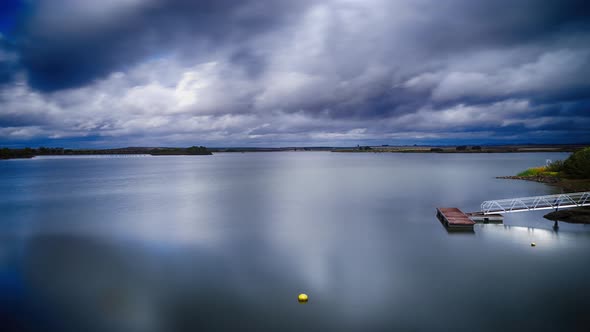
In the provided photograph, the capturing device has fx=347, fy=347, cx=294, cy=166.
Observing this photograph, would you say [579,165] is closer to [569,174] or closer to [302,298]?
[569,174]

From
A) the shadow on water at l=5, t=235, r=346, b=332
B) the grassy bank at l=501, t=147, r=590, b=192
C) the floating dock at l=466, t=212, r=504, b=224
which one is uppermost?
the grassy bank at l=501, t=147, r=590, b=192

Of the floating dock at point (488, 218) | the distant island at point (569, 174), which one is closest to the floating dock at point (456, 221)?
the floating dock at point (488, 218)

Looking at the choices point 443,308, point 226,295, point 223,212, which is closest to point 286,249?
point 226,295

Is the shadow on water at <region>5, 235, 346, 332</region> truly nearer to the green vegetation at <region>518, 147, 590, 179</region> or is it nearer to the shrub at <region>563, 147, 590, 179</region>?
the shrub at <region>563, 147, 590, 179</region>

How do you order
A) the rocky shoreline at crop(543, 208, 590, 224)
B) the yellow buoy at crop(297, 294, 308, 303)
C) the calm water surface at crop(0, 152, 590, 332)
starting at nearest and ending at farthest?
the calm water surface at crop(0, 152, 590, 332)
the yellow buoy at crop(297, 294, 308, 303)
the rocky shoreline at crop(543, 208, 590, 224)

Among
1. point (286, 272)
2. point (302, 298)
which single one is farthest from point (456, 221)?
point (302, 298)

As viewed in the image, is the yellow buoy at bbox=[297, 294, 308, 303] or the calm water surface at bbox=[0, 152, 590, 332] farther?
the yellow buoy at bbox=[297, 294, 308, 303]

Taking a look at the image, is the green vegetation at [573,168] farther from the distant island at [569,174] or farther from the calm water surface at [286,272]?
the calm water surface at [286,272]

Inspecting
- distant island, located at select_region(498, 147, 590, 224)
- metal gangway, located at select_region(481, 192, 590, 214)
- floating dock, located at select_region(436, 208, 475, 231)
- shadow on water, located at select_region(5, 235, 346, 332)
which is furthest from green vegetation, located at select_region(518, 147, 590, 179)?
shadow on water, located at select_region(5, 235, 346, 332)

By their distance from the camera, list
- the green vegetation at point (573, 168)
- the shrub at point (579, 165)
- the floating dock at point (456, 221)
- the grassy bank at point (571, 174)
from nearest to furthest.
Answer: the floating dock at point (456, 221) < the grassy bank at point (571, 174) < the shrub at point (579, 165) < the green vegetation at point (573, 168)

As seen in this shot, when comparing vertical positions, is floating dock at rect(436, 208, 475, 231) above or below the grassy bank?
below

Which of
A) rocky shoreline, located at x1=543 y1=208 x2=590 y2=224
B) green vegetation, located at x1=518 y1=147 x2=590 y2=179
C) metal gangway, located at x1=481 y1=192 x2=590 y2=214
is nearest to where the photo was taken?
rocky shoreline, located at x1=543 y1=208 x2=590 y2=224

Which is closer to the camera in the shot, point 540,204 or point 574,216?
point 574,216

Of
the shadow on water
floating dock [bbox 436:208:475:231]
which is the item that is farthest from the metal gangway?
the shadow on water
